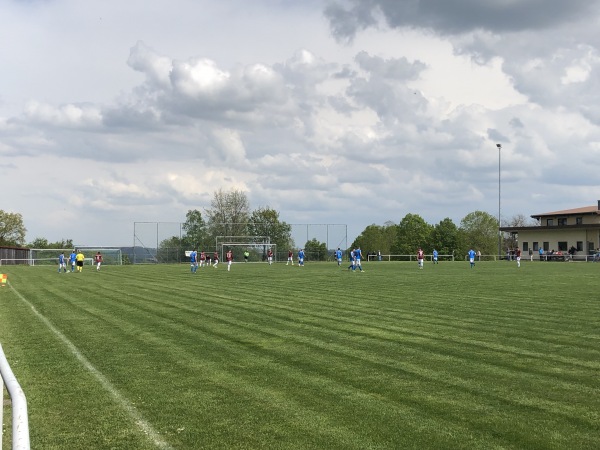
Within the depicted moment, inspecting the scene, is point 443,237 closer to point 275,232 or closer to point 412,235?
point 412,235

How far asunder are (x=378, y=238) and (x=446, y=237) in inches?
569

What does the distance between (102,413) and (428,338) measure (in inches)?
269

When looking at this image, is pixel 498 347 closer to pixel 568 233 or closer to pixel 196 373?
pixel 196 373

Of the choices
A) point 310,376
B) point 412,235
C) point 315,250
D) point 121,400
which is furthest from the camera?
point 412,235

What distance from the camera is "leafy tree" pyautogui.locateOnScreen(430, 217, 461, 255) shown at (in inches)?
4419

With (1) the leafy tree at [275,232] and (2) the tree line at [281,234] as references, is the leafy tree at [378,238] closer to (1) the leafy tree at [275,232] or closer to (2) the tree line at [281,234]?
(2) the tree line at [281,234]

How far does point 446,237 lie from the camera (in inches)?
4451

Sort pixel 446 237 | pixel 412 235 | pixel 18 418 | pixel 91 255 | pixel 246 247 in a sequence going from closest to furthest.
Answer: pixel 18 418 < pixel 91 255 < pixel 246 247 < pixel 446 237 < pixel 412 235

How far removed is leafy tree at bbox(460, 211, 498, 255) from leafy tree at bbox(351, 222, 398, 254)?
14933 mm

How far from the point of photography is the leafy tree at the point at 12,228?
105812 mm

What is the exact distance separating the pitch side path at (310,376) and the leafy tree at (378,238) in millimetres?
102069

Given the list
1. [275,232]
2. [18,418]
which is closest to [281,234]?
[275,232]

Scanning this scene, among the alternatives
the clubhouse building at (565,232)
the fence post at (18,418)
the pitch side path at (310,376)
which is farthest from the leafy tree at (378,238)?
the fence post at (18,418)

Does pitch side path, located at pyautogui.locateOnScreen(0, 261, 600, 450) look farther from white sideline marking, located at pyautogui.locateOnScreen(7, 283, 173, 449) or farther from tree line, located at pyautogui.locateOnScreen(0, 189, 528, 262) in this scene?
tree line, located at pyautogui.locateOnScreen(0, 189, 528, 262)
